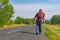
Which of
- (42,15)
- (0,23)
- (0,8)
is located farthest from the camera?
(0,8)

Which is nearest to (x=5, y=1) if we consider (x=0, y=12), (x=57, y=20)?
(x=0, y=12)

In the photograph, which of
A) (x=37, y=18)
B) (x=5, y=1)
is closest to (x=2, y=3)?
(x=5, y=1)

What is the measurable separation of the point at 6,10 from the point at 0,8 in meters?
1.89

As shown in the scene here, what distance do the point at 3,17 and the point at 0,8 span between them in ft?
16.5

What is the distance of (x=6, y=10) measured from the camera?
58.4 m

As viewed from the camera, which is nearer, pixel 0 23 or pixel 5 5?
pixel 0 23

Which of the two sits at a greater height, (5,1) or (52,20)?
(5,1)

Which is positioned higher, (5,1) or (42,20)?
(5,1)

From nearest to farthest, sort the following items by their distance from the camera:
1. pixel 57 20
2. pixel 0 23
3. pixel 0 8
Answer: pixel 0 23 → pixel 0 8 → pixel 57 20

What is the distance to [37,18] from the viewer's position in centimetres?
2098

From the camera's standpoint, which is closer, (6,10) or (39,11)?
(39,11)

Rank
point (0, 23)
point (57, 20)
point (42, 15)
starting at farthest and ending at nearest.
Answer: point (57, 20), point (0, 23), point (42, 15)

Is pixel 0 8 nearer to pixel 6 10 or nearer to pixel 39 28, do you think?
pixel 6 10

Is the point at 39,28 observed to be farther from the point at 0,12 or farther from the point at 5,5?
the point at 5,5
